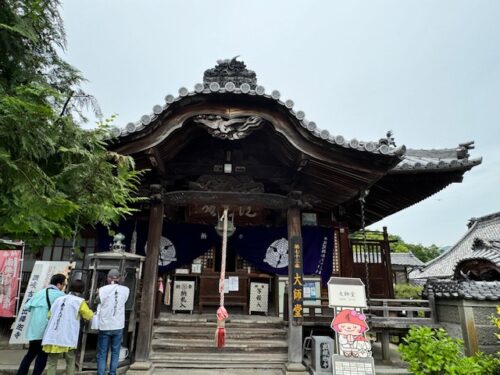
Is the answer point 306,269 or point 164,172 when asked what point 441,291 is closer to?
point 306,269

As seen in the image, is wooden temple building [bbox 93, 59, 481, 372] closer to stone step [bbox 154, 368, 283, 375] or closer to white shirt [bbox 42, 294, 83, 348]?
stone step [bbox 154, 368, 283, 375]

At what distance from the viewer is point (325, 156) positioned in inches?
240

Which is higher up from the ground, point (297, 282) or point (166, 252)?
point (166, 252)

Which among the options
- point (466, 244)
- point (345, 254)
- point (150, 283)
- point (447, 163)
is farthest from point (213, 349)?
point (466, 244)

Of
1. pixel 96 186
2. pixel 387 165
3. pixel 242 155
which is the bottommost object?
pixel 96 186

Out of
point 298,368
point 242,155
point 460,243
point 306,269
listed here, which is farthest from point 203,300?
point 460,243

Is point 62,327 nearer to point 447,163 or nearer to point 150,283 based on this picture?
point 150,283

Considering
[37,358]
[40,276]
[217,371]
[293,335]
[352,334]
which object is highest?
[40,276]

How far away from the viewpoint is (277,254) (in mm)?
9406

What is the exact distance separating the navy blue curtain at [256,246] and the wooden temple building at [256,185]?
0.03 meters

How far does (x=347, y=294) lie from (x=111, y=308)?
408 cm

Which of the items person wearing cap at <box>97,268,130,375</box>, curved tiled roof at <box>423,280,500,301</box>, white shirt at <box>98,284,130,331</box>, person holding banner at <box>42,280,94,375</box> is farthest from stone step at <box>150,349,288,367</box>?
curved tiled roof at <box>423,280,500,301</box>

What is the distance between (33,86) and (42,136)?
648 mm

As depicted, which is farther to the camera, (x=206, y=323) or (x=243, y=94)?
(x=206, y=323)
